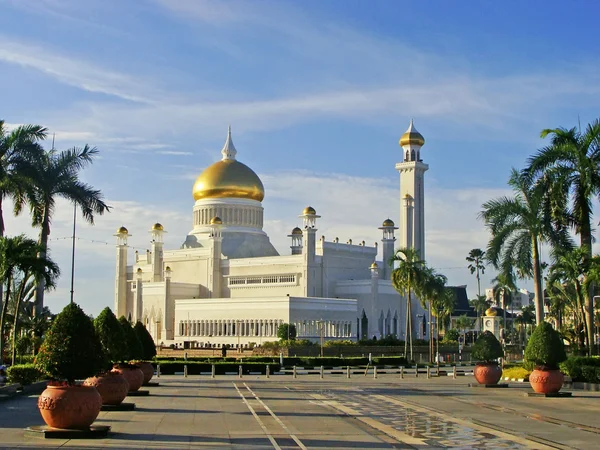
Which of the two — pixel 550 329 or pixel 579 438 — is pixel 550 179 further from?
pixel 579 438

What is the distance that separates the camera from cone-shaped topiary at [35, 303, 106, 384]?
16.7 m

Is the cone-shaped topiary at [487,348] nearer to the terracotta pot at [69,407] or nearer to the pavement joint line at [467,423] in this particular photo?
the pavement joint line at [467,423]

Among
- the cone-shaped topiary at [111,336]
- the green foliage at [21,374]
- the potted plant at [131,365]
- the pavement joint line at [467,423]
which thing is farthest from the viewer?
the green foliage at [21,374]

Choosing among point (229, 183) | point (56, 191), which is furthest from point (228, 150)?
point (56, 191)

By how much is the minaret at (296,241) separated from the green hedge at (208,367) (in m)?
41.1

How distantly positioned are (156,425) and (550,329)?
47.2ft

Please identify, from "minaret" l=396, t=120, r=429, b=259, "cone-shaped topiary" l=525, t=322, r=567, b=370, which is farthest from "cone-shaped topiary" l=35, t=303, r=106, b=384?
"minaret" l=396, t=120, r=429, b=259

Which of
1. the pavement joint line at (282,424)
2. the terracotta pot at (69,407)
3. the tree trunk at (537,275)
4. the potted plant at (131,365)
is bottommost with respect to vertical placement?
the pavement joint line at (282,424)

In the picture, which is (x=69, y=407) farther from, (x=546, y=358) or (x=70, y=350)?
(x=546, y=358)

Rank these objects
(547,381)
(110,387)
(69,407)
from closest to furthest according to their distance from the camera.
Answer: (69,407) < (110,387) < (547,381)

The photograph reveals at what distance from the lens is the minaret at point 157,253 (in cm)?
8919

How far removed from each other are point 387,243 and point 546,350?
58.3m

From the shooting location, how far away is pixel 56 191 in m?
36.2

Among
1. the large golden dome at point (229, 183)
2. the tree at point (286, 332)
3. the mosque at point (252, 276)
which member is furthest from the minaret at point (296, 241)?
the tree at point (286, 332)
